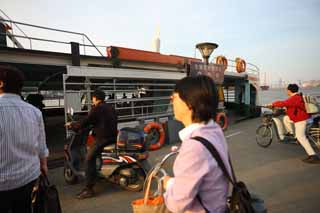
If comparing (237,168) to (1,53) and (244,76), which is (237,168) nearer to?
(1,53)

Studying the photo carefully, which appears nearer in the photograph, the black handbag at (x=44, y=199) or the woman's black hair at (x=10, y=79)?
the woman's black hair at (x=10, y=79)

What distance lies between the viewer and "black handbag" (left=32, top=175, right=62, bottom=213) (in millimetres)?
1845

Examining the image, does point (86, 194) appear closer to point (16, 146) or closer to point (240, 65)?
point (16, 146)

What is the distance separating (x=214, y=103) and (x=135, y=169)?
2853mm

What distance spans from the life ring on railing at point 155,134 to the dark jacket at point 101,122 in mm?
3344

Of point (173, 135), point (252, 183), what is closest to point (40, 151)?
point (252, 183)

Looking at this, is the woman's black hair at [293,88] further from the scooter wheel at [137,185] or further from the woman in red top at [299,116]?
the scooter wheel at [137,185]

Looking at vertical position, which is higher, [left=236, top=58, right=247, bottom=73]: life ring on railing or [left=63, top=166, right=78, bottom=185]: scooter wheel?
[left=236, top=58, right=247, bottom=73]: life ring on railing

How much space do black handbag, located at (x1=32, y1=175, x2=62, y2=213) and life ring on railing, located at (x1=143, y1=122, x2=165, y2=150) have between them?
517 cm

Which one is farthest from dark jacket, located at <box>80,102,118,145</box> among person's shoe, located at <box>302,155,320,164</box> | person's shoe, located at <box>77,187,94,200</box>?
person's shoe, located at <box>302,155,320,164</box>

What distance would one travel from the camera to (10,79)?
174 cm

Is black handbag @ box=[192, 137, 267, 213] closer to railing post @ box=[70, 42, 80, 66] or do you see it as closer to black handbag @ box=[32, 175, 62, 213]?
black handbag @ box=[32, 175, 62, 213]

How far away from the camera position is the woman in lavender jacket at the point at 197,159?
110cm

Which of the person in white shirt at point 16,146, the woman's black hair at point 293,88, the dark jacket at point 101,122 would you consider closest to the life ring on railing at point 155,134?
the dark jacket at point 101,122
